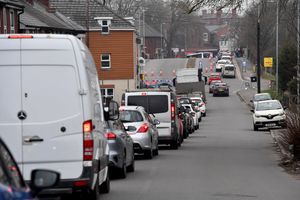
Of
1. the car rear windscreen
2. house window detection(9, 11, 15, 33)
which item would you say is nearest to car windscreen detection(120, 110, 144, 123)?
the car rear windscreen

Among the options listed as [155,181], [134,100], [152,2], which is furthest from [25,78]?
[152,2]

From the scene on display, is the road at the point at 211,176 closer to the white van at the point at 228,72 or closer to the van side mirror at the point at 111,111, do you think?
the van side mirror at the point at 111,111

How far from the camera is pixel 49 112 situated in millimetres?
11727

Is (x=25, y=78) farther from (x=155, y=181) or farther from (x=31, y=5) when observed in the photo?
(x=31, y=5)

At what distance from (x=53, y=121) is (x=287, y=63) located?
6183cm

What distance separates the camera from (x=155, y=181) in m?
17.6

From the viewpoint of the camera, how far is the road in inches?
597

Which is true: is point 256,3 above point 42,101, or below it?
above

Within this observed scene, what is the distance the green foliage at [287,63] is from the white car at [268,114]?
1056 inches

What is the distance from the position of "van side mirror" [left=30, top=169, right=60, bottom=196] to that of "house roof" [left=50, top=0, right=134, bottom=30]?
63366mm

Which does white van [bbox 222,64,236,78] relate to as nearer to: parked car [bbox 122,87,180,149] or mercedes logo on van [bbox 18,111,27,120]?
parked car [bbox 122,87,180,149]

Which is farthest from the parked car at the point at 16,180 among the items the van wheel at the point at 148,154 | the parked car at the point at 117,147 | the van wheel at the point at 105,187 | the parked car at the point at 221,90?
the parked car at the point at 221,90

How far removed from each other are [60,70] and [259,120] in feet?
107

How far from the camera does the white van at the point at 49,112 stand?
11.7m
